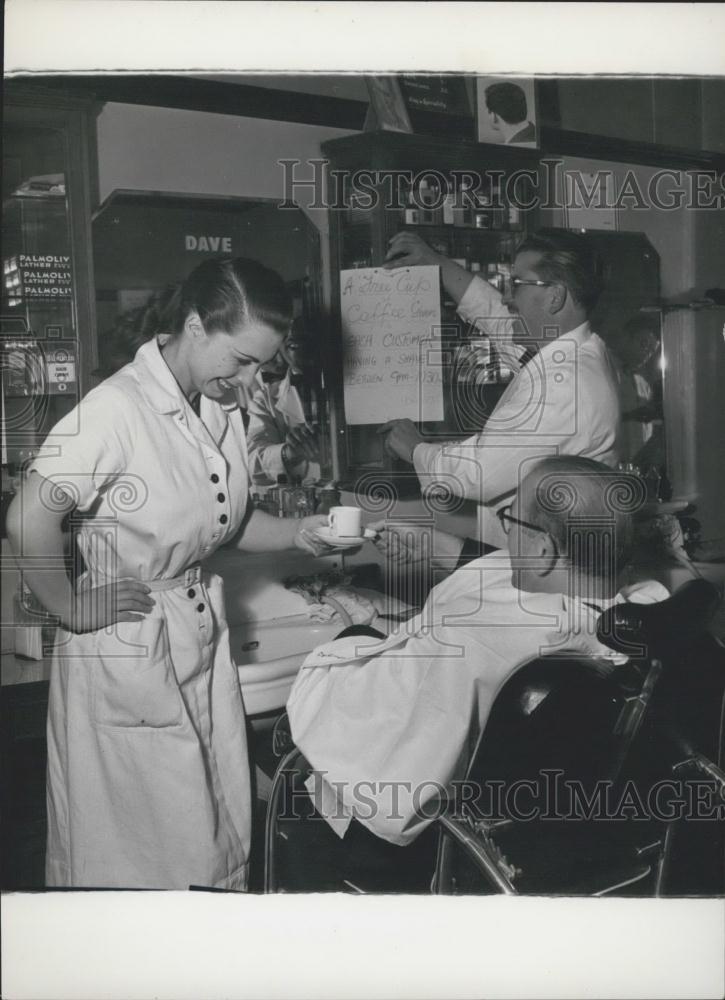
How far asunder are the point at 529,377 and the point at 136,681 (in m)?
1.09

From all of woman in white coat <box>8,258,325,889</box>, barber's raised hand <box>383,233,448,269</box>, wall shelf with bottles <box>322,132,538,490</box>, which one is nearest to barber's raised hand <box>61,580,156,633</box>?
woman in white coat <box>8,258,325,889</box>

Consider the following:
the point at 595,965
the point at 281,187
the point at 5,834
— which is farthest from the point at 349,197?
the point at 595,965

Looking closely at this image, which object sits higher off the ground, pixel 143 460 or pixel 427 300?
pixel 427 300

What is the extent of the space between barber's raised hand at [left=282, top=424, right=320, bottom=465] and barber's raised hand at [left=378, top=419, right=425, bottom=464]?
15cm

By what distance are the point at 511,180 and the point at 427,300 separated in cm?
33

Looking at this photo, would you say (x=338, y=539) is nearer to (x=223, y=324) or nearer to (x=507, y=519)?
(x=507, y=519)

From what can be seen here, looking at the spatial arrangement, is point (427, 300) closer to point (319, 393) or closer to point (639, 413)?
point (319, 393)

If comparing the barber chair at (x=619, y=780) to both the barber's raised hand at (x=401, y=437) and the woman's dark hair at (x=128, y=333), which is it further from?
the woman's dark hair at (x=128, y=333)

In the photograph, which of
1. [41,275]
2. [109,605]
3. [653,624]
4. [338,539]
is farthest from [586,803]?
[41,275]

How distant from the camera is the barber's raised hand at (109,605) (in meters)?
1.99

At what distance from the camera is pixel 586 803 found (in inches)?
83.0

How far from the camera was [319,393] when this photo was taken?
6.71 feet

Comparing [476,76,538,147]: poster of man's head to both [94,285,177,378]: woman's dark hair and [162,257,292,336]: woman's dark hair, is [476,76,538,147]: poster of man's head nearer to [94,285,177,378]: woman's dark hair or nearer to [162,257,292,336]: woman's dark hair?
[162,257,292,336]: woman's dark hair

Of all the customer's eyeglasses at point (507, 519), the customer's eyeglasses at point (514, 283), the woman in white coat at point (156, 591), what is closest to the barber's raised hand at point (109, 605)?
the woman in white coat at point (156, 591)
